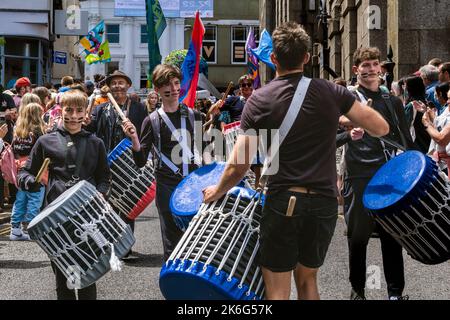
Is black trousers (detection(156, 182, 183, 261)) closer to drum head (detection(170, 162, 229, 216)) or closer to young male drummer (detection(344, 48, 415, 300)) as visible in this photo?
drum head (detection(170, 162, 229, 216))

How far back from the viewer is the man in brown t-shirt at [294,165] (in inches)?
163

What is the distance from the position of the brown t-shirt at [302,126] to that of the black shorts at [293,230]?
0.23ft

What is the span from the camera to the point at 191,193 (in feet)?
17.0

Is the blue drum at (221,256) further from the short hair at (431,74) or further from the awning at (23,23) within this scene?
the awning at (23,23)

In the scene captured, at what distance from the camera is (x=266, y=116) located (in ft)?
13.6

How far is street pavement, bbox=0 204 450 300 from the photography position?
259 inches

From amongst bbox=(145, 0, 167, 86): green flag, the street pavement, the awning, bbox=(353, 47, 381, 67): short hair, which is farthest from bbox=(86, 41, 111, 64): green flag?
bbox=(353, 47, 381, 67): short hair

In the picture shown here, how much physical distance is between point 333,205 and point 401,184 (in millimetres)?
962

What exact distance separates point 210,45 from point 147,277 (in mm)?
60232

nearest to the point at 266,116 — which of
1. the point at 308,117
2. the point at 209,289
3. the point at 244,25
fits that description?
the point at 308,117

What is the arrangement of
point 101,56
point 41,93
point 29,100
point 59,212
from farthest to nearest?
point 101,56 → point 41,93 → point 29,100 → point 59,212

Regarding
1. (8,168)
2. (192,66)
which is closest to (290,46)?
(8,168)

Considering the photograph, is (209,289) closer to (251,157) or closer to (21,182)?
(251,157)

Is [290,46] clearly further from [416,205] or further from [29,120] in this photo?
[29,120]
